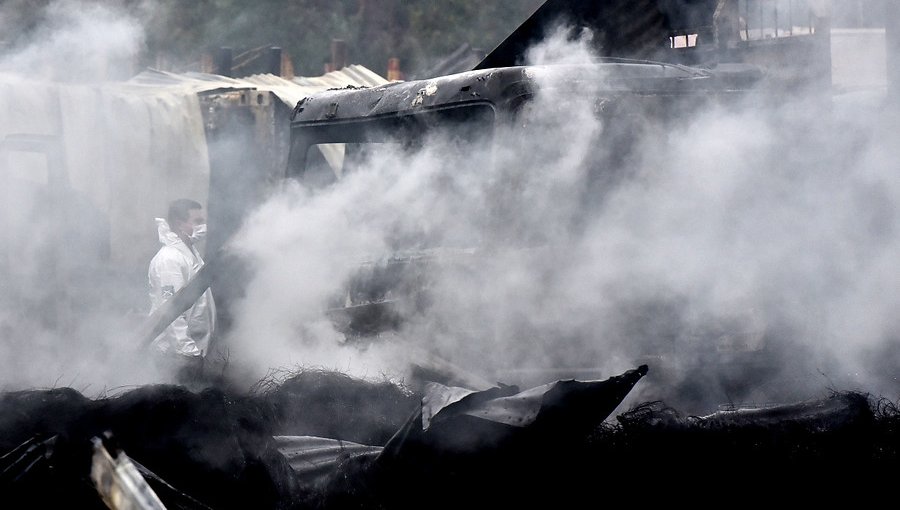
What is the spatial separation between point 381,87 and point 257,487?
208cm

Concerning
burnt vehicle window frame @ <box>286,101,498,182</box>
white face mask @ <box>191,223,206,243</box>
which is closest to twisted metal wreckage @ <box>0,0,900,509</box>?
burnt vehicle window frame @ <box>286,101,498,182</box>

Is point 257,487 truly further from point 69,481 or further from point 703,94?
point 703,94

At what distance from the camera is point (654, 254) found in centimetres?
350

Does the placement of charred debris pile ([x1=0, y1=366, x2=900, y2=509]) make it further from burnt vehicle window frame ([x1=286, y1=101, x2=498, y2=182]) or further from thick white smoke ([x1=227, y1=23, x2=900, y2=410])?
burnt vehicle window frame ([x1=286, y1=101, x2=498, y2=182])

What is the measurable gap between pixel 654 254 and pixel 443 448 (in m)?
1.43

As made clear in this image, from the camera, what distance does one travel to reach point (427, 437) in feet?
7.91

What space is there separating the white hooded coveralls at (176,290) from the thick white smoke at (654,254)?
1.28 meters

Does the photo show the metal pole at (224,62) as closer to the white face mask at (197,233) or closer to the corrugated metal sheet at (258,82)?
the corrugated metal sheet at (258,82)

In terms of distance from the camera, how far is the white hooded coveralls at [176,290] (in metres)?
5.04

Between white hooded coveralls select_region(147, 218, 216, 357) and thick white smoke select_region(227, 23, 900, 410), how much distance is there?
1.28 metres

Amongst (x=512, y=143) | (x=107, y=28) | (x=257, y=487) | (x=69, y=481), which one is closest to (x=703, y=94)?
(x=512, y=143)

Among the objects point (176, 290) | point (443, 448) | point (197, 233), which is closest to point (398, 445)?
point (443, 448)

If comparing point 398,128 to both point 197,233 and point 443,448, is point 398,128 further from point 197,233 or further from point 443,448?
point 197,233

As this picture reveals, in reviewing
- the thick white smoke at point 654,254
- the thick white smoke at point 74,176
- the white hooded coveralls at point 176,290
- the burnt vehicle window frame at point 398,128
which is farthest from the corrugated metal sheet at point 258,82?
the thick white smoke at point 654,254
